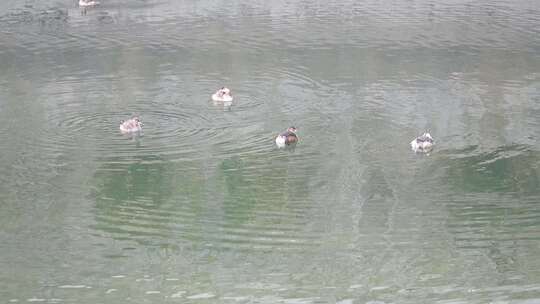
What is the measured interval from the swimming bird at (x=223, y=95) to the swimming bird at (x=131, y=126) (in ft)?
8.95

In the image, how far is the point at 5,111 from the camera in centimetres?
2238

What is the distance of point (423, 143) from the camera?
19281mm

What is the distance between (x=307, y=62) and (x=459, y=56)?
4.48 metres

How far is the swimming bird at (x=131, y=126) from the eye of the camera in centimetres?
2033

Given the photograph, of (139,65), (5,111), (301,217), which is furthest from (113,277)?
(139,65)

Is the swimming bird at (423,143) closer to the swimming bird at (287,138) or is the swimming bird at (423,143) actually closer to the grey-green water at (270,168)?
the grey-green water at (270,168)

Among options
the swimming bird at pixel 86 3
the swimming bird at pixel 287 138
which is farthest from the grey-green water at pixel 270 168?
the swimming bird at pixel 86 3

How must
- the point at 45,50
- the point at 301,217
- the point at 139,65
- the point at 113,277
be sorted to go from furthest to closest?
the point at 45,50 → the point at 139,65 → the point at 301,217 → the point at 113,277

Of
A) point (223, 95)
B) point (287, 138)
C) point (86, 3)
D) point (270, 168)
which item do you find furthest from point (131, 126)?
point (86, 3)

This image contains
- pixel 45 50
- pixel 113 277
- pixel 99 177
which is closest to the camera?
pixel 113 277

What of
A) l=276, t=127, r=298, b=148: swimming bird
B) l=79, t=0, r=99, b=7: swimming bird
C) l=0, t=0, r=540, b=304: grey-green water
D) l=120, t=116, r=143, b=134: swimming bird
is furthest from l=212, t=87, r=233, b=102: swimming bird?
l=79, t=0, r=99, b=7: swimming bird

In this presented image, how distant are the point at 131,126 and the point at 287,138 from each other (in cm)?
322

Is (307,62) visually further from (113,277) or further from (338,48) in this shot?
(113,277)

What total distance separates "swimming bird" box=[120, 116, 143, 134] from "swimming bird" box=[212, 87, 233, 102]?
2.73m
